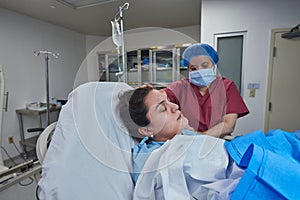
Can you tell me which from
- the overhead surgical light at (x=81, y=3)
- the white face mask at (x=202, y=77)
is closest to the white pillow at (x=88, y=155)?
the white face mask at (x=202, y=77)

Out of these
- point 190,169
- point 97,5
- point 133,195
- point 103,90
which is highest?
point 97,5

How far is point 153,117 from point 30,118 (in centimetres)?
296

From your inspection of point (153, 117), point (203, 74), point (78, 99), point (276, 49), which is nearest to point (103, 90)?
point (78, 99)

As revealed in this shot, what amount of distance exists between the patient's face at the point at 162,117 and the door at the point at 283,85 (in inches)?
73.6

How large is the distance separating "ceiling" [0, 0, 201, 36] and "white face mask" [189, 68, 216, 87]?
1600 mm

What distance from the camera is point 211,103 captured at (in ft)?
3.78

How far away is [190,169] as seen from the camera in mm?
555

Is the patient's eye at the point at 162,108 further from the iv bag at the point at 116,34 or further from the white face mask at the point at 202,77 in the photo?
the iv bag at the point at 116,34

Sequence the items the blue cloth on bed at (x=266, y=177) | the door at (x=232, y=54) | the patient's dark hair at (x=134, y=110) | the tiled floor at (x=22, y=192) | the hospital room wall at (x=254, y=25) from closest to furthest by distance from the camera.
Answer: the blue cloth on bed at (x=266, y=177), the patient's dark hair at (x=134, y=110), the tiled floor at (x=22, y=192), the hospital room wall at (x=254, y=25), the door at (x=232, y=54)

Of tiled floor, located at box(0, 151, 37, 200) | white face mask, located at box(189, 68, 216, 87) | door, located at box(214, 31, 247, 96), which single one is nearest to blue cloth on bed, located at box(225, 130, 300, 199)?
white face mask, located at box(189, 68, 216, 87)

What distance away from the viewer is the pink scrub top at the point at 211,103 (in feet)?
3.68

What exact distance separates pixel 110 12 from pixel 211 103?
86.6 inches

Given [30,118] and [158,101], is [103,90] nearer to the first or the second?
[158,101]

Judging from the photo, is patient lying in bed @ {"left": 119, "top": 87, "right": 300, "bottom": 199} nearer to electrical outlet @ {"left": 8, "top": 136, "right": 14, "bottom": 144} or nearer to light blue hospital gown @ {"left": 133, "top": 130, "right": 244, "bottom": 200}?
light blue hospital gown @ {"left": 133, "top": 130, "right": 244, "bottom": 200}
